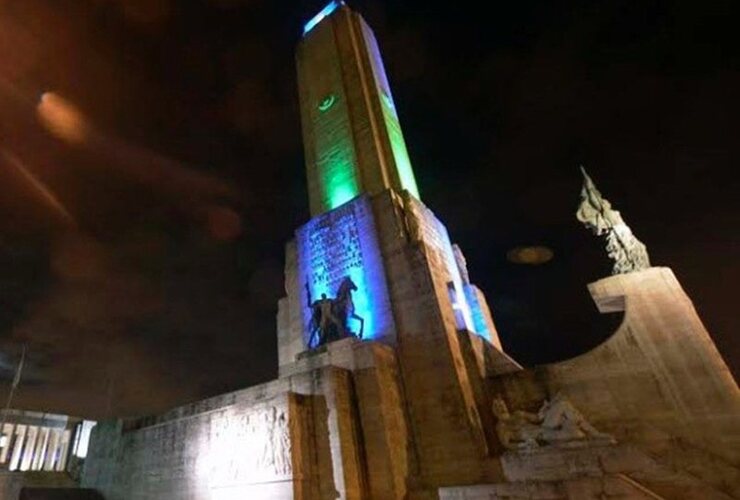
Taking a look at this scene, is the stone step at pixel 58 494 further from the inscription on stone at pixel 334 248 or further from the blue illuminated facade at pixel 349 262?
the inscription on stone at pixel 334 248

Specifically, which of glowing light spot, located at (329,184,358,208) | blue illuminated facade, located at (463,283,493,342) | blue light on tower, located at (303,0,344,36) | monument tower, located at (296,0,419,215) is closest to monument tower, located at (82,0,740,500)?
blue illuminated facade, located at (463,283,493,342)

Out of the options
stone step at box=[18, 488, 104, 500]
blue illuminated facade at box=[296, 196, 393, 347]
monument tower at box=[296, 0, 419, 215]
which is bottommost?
stone step at box=[18, 488, 104, 500]

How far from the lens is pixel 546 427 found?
1095cm

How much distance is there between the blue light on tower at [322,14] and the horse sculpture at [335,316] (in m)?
18.8

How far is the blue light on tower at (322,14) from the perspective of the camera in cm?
2664

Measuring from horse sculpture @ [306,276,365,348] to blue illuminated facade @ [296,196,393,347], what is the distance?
0.38 meters

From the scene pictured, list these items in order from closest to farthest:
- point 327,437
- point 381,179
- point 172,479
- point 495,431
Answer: point 327,437, point 495,431, point 172,479, point 381,179

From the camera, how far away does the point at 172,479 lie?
1344 cm

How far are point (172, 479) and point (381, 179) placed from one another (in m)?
14.0

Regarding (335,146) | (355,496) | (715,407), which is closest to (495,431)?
(355,496)

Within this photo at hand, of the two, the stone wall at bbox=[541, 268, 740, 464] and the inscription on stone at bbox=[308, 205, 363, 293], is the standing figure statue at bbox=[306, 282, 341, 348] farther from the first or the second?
the stone wall at bbox=[541, 268, 740, 464]

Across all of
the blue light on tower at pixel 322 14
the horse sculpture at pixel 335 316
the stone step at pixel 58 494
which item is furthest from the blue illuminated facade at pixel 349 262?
the blue light on tower at pixel 322 14

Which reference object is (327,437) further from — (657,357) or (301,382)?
(657,357)

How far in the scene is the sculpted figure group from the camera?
34.2 feet
